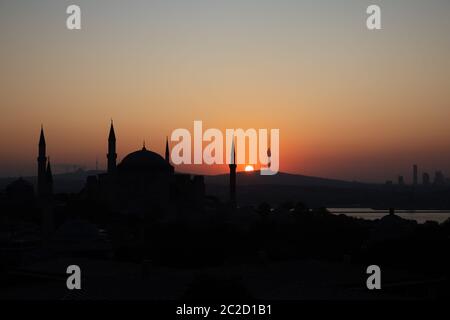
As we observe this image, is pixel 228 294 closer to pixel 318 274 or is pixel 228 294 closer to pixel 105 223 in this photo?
pixel 318 274

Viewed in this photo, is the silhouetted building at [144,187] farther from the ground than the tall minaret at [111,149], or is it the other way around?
the tall minaret at [111,149]

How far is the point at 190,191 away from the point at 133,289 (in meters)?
43.5

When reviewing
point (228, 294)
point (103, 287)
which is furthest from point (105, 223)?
point (228, 294)

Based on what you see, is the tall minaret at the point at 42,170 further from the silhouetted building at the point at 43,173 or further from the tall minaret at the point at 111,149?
the tall minaret at the point at 111,149

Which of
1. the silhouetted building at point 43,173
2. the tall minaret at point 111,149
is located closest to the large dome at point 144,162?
the tall minaret at point 111,149

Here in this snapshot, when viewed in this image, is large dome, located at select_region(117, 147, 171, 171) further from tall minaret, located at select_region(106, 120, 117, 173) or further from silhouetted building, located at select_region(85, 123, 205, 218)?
tall minaret, located at select_region(106, 120, 117, 173)

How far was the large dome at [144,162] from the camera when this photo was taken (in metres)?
65.2

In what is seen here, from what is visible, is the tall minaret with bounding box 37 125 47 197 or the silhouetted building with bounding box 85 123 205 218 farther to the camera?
the silhouetted building with bounding box 85 123 205 218

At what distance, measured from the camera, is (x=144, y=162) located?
215 ft

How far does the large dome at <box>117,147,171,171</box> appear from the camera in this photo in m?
65.2

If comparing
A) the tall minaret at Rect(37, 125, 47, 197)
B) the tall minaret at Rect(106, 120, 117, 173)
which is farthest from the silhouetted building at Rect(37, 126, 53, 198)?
the tall minaret at Rect(106, 120, 117, 173)

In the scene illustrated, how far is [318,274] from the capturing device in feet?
87.4
